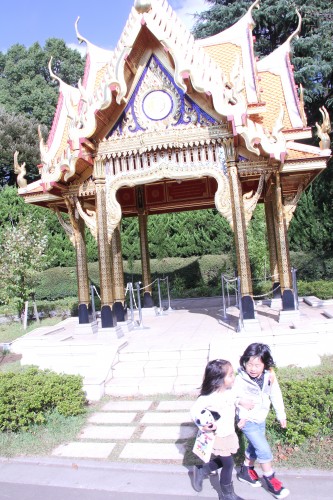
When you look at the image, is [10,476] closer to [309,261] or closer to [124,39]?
[124,39]

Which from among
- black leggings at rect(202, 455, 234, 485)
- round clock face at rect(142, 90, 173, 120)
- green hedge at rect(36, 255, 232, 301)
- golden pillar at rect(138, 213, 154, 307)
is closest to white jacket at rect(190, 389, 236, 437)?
black leggings at rect(202, 455, 234, 485)

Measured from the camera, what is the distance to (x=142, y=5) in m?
7.96

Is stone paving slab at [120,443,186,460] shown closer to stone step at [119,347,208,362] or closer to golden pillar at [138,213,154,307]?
stone step at [119,347,208,362]

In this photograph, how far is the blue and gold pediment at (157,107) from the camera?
8.23 m

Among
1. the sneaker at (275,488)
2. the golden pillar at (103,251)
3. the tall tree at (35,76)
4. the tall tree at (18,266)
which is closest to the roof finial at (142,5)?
the golden pillar at (103,251)

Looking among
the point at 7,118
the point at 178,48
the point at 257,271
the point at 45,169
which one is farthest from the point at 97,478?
the point at 7,118

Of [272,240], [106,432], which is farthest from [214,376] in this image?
[272,240]

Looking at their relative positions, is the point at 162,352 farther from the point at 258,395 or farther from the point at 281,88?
the point at 281,88

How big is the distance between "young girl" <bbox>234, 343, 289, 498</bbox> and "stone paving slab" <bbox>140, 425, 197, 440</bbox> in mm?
1185

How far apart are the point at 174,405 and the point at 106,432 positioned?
1.05 m

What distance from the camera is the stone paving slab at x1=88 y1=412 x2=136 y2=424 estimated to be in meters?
5.29

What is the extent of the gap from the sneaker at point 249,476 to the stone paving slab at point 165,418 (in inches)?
54.7

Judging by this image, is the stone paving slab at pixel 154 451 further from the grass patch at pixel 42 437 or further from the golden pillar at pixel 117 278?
the golden pillar at pixel 117 278

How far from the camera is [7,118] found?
29.7 metres
